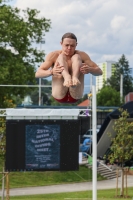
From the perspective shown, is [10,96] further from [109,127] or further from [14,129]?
[14,129]

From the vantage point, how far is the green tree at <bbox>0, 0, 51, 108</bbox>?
1299 inches

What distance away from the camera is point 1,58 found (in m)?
34.3

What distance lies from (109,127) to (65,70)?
90.7ft

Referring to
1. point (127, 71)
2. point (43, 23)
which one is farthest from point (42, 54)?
point (127, 71)

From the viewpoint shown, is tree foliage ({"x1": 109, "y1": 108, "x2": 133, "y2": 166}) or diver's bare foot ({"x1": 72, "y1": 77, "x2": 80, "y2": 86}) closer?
diver's bare foot ({"x1": 72, "y1": 77, "x2": 80, "y2": 86})

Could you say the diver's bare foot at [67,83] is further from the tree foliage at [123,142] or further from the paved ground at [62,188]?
the paved ground at [62,188]

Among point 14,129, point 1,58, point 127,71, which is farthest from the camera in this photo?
point 127,71

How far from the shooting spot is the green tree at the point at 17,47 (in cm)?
3300

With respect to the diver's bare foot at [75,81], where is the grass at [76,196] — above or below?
below

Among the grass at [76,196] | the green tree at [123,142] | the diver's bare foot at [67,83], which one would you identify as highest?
the diver's bare foot at [67,83]

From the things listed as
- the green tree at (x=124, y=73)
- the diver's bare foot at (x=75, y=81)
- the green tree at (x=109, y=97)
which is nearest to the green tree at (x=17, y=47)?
the diver's bare foot at (x=75, y=81)

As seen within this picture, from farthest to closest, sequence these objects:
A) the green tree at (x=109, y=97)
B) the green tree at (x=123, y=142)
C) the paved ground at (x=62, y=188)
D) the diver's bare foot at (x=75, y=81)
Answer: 1. the green tree at (x=109, y=97)
2. the paved ground at (x=62, y=188)
3. the green tree at (x=123, y=142)
4. the diver's bare foot at (x=75, y=81)

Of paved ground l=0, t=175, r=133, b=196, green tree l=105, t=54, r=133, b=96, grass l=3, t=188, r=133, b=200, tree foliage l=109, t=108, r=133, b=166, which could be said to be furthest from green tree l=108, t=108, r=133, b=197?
green tree l=105, t=54, r=133, b=96

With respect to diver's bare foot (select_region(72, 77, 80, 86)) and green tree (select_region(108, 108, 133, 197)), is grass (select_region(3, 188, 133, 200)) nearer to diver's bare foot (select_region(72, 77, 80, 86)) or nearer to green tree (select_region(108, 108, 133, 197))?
green tree (select_region(108, 108, 133, 197))
